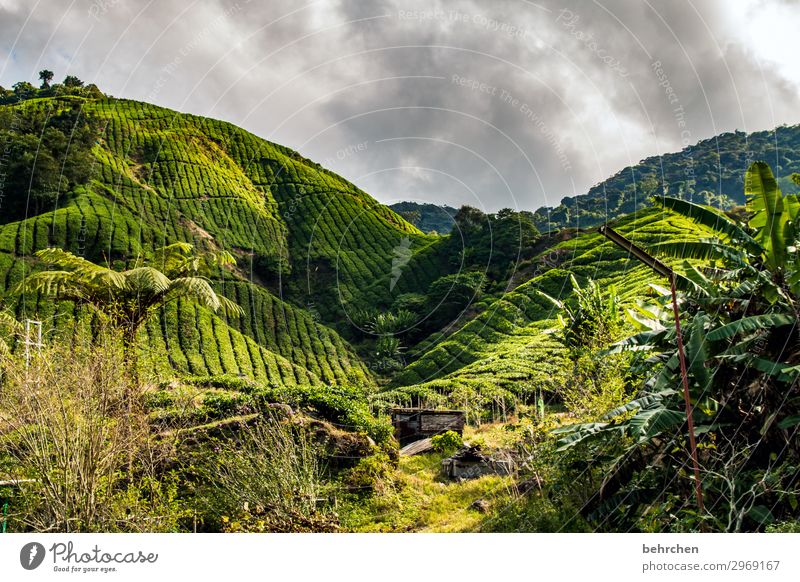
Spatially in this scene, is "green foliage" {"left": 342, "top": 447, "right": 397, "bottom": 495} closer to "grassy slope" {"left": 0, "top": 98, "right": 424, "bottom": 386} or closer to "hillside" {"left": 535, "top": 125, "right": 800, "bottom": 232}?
"grassy slope" {"left": 0, "top": 98, "right": 424, "bottom": 386}

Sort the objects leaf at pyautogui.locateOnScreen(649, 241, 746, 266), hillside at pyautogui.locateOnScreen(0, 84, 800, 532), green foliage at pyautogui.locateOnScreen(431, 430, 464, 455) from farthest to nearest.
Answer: green foliage at pyautogui.locateOnScreen(431, 430, 464, 455) < leaf at pyautogui.locateOnScreen(649, 241, 746, 266) < hillside at pyautogui.locateOnScreen(0, 84, 800, 532)

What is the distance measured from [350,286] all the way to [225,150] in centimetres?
1910

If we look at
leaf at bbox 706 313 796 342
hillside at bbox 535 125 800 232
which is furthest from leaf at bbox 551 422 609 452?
hillside at bbox 535 125 800 232

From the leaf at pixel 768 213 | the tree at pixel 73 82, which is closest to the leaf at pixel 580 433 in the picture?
the leaf at pixel 768 213

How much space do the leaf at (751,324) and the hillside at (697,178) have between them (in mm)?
44787

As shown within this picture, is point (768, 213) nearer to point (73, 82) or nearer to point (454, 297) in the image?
point (454, 297)

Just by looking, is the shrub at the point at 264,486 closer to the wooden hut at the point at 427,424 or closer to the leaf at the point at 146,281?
the leaf at the point at 146,281

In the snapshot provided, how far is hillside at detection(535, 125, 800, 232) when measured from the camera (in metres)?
53.5

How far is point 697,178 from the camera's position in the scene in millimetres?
63719

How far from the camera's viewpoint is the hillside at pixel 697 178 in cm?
5352

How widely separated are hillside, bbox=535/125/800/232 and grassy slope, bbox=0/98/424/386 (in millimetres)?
18170

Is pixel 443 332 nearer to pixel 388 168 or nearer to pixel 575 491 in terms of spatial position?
pixel 388 168

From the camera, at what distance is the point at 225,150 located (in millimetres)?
47938

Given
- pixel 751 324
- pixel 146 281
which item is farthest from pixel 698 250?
pixel 146 281
